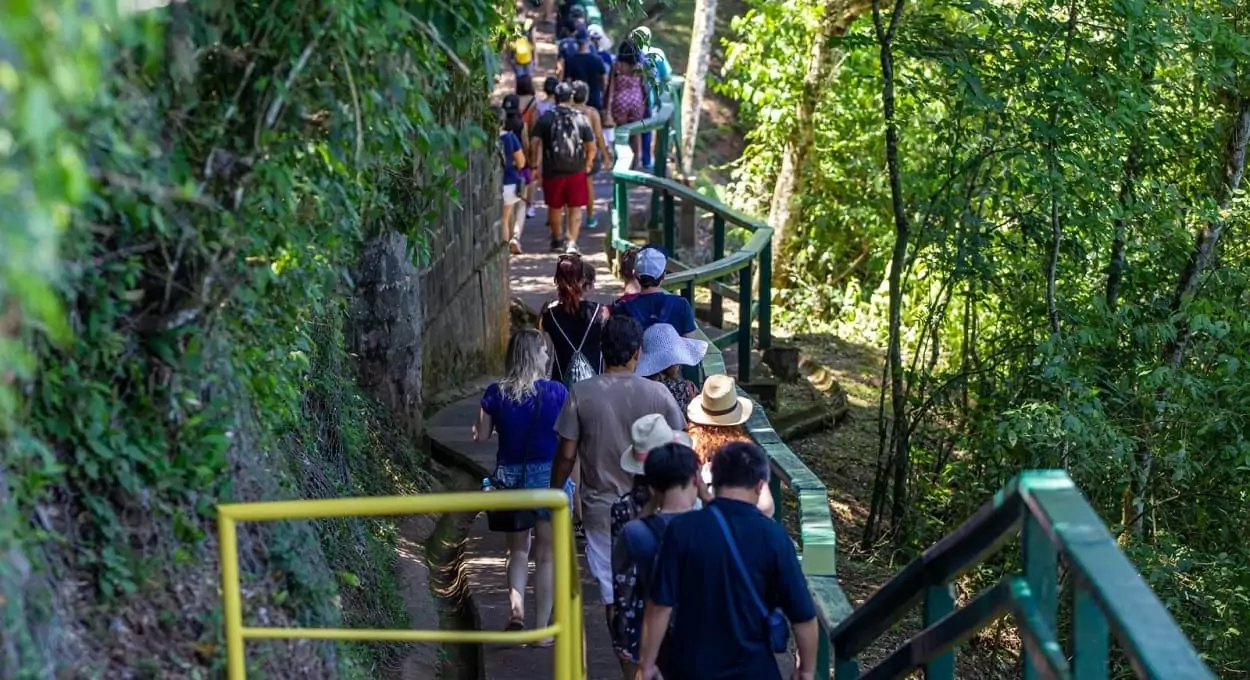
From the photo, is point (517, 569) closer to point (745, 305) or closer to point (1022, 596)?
point (1022, 596)

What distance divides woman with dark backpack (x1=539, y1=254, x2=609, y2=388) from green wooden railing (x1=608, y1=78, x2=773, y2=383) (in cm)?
178

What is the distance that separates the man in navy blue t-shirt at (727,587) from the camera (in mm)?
4465

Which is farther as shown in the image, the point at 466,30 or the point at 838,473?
the point at 838,473

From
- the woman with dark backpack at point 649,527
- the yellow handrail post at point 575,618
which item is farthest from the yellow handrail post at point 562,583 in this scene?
the woman with dark backpack at point 649,527

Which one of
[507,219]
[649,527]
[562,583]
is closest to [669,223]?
[507,219]

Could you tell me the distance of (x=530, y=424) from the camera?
21.2ft

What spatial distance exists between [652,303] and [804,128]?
8870mm

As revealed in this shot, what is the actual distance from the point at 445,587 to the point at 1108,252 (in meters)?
5.22

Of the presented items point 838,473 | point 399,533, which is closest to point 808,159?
point 838,473

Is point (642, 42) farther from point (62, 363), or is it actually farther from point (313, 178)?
point (62, 363)

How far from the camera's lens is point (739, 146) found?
2584cm

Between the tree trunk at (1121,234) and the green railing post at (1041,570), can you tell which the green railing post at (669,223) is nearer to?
the tree trunk at (1121,234)

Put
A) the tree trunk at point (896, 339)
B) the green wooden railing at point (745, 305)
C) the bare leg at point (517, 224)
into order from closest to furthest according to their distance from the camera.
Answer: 1. the green wooden railing at point (745, 305)
2. the tree trunk at point (896, 339)
3. the bare leg at point (517, 224)

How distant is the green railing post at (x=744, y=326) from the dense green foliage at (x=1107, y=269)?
4.08 ft
